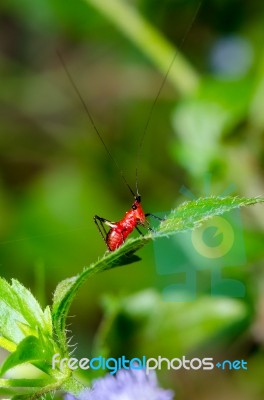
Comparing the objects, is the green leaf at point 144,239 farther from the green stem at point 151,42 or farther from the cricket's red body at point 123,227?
the green stem at point 151,42

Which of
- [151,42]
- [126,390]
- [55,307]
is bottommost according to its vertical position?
[126,390]

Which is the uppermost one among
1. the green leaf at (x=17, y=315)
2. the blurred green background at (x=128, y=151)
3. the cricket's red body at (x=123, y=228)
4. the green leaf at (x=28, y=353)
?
the blurred green background at (x=128, y=151)

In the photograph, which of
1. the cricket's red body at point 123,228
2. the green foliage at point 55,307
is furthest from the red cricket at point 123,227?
the green foliage at point 55,307

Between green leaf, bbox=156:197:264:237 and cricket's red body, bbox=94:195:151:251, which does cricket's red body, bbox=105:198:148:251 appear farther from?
green leaf, bbox=156:197:264:237

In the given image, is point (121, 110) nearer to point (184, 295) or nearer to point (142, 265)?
point (142, 265)

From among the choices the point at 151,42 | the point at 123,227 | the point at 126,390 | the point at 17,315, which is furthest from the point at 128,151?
the point at 126,390

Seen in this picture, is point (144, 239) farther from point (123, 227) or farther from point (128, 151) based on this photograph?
point (128, 151)
